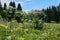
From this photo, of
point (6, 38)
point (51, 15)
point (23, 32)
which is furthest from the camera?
point (51, 15)

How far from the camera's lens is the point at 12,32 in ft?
12.4

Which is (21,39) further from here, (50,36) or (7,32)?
(50,36)

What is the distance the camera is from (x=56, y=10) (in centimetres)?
5997

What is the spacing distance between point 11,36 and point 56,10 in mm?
56989

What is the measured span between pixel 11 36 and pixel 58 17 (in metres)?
56.5

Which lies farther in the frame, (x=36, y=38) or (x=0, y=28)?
(x=36, y=38)

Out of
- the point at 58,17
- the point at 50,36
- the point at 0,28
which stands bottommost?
the point at 58,17

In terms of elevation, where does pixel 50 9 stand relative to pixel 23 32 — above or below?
below

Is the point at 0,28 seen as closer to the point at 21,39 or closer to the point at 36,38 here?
the point at 21,39

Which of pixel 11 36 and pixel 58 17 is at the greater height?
pixel 11 36

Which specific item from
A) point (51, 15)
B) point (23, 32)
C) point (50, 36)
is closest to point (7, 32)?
point (23, 32)

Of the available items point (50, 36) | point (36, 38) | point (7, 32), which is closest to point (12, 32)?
point (7, 32)

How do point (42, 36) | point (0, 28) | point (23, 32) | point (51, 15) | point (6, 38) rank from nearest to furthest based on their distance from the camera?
point (6, 38) < point (0, 28) < point (23, 32) < point (42, 36) < point (51, 15)

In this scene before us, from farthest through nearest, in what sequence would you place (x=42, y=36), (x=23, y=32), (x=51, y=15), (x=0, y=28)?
1. (x=51, y=15)
2. (x=42, y=36)
3. (x=23, y=32)
4. (x=0, y=28)
